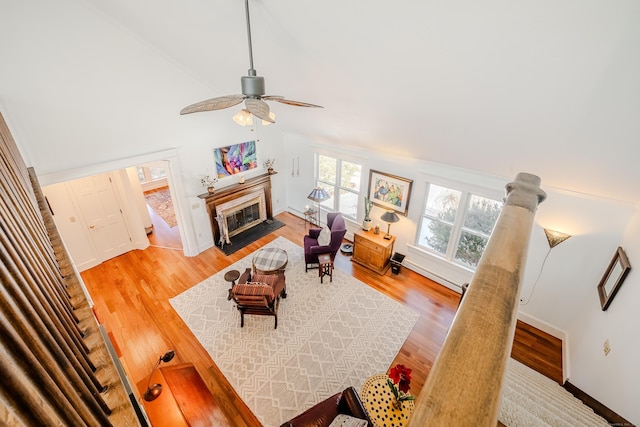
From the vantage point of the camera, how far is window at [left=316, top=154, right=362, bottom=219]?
6629 millimetres

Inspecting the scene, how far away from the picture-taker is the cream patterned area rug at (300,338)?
3.82 meters

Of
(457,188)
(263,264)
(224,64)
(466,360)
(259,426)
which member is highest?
(224,64)

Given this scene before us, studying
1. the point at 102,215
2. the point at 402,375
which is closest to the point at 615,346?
the point at 402,375

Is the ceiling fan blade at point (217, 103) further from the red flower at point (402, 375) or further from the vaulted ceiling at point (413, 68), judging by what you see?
the red flower at point (402, 375)

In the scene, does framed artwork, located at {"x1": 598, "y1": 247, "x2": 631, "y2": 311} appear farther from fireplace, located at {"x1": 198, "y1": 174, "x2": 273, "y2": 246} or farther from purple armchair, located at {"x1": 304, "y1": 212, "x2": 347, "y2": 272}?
fireplace, located at {"x1": 198, "y1": 174, "x2": 273, "y2": 246}

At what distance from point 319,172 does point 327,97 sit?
348 centimetres

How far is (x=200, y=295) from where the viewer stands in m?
5.28

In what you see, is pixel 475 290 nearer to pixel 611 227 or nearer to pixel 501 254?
pixel 501 254

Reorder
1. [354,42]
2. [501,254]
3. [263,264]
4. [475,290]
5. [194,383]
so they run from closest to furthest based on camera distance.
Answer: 1. [475,290]
2. [501,254]
3. [354,42]
4. [194,383]
5. [263,264]

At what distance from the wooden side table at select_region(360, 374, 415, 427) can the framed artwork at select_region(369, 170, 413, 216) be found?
3.34 metres

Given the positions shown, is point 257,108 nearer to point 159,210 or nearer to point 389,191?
point 389,191

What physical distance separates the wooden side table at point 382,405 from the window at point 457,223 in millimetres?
3020

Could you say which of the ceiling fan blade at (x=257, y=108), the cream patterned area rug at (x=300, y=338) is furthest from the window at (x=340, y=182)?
Answer: the ceiling fan blade at (x=257, y=108)

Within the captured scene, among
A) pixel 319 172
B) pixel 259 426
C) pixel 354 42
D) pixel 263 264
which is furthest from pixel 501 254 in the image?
pixel 319 172
